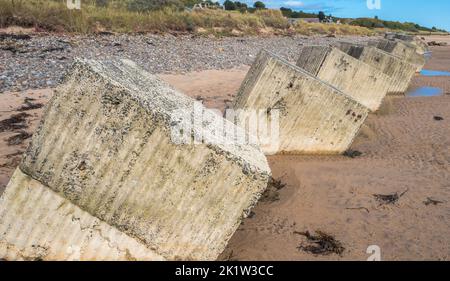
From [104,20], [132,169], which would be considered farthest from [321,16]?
[132,169]

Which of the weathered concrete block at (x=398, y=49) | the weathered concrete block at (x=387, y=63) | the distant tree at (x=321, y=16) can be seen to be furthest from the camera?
the distant tree at (x=321, y=16)

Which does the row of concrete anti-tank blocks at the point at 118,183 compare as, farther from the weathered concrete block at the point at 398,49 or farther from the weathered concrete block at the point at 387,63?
the weathered concrete block at the point at 398,49

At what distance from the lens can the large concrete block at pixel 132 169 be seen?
9.02 feet

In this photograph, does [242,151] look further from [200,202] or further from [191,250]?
[191,250]

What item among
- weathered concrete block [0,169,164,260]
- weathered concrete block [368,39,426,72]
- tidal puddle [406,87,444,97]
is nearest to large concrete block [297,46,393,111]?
tidal puddle [406,87,444,97]

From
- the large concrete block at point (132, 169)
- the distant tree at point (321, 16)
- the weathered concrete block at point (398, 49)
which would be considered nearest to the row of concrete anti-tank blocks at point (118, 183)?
the large concrete block at point (132, 169)

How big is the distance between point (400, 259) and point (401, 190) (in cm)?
153

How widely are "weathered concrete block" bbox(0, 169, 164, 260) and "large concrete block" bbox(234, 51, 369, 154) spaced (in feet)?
9.37

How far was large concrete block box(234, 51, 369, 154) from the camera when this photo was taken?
17.3 feet

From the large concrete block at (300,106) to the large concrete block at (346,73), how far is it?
198 cm

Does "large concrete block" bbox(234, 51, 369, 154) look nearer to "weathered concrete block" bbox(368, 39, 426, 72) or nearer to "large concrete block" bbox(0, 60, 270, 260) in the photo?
"large concrete block" bbox(0, 60, 270, 260)

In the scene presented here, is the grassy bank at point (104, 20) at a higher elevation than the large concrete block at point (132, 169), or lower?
lower

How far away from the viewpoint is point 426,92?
12008 millimetres

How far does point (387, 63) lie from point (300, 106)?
604 cm
